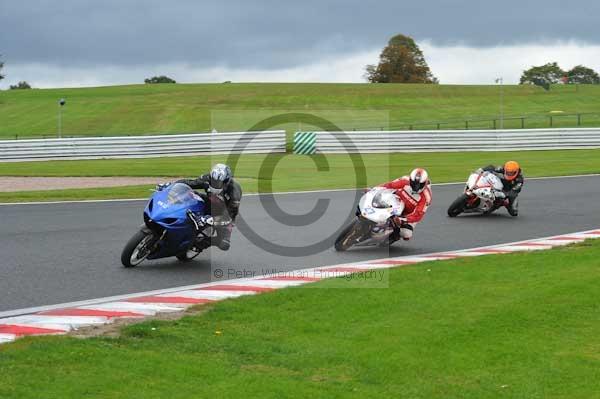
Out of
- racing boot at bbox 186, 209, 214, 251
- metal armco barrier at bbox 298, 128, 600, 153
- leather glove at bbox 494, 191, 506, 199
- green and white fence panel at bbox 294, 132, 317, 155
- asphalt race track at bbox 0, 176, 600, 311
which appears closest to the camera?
asphalt race track at bbox 0, 176, 600, 311

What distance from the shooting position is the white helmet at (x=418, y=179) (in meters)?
13.7

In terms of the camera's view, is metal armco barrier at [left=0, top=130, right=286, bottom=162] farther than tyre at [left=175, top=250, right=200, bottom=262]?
Yes

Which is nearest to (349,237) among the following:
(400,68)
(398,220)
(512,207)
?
(398,220)

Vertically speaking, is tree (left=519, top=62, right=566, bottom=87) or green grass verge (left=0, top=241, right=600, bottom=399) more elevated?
tree (left=519, top=62, right=566, bottom=87)

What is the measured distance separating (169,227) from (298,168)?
2012 centimetres

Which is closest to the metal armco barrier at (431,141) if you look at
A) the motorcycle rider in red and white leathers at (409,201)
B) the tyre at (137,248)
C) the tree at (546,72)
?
the motorcycle rider in red and white leathers at (409,201)

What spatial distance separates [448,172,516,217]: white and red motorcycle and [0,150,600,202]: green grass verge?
6.48 meters

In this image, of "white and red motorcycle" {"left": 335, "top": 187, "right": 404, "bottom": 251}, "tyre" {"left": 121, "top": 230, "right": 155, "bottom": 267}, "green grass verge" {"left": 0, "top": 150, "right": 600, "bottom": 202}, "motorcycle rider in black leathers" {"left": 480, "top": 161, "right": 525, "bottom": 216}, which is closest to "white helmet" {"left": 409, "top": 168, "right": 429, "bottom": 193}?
"white and red motorcycle" {"left": 335, "top": 187, "right": 404, "bottom": 251}

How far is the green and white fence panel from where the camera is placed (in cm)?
3788

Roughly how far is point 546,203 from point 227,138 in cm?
2020

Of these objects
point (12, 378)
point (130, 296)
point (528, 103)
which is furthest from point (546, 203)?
point (528, 103)

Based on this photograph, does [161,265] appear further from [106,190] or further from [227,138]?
[227,138]

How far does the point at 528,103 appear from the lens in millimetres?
65688

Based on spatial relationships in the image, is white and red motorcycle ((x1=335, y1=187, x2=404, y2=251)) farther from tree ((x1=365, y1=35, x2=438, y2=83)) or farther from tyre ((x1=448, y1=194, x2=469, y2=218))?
tree ((x1=365, y1=35, x2=438, y2=83))
